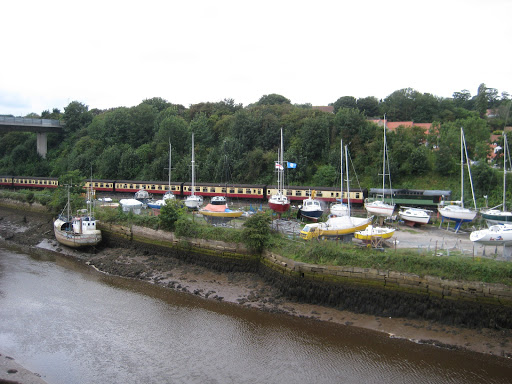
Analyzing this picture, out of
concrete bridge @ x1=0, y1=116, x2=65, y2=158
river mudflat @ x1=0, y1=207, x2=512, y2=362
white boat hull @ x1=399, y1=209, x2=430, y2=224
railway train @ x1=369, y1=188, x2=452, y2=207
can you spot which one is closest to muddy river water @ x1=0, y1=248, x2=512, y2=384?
river mudflat @ x1=0, y1=207, x2=512, y2=362

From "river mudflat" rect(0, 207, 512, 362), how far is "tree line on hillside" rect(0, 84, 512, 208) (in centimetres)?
1581

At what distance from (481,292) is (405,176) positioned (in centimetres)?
2349

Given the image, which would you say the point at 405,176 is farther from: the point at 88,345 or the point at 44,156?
the point at 44,156

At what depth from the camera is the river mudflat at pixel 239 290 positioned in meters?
16.6

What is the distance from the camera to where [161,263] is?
26.4 meters

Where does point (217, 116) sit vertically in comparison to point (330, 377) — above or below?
above

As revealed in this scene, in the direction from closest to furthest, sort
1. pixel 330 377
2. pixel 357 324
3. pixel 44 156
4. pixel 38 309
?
pixel 330 377 < pixel 357 324 < pixel 38 309 < pixel 44 156

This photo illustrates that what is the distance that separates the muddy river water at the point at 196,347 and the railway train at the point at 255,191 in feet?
60.9

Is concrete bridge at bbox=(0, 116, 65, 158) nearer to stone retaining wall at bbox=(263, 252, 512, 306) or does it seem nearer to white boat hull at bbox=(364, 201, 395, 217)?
white boat hull at bbox=(364, 201, 395, 217)

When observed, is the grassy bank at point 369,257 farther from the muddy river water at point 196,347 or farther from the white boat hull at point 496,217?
the white boat hull at point 496,217

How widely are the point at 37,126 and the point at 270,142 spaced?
1515 inches

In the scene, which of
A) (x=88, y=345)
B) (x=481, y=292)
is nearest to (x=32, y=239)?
(x=88, y=345)

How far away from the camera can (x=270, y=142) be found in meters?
50.2

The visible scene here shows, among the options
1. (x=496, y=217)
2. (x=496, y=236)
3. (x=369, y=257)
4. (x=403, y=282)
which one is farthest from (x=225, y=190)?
(x=496, y=236)
